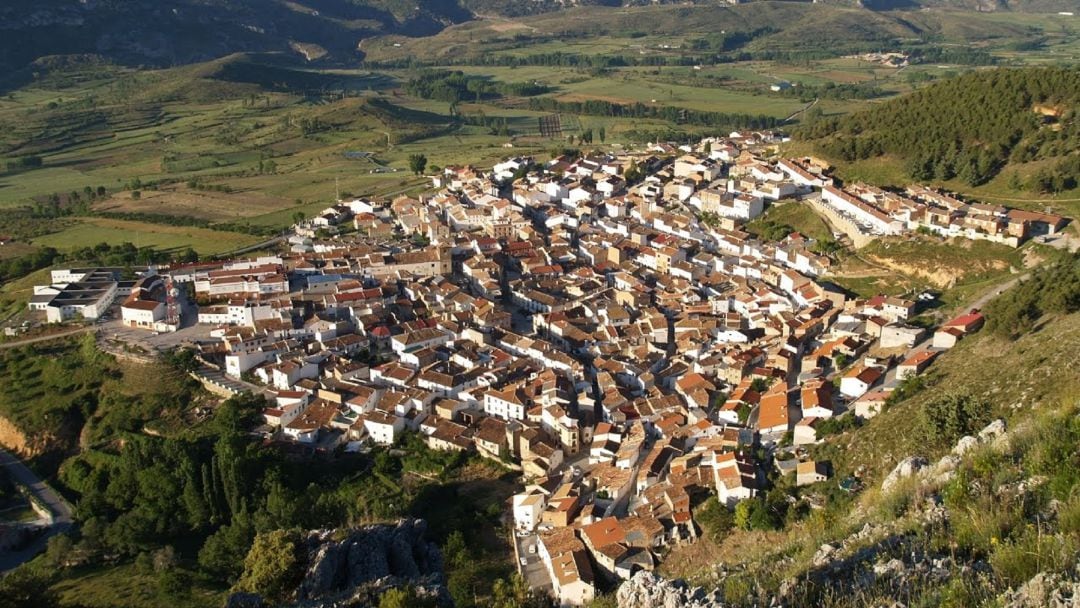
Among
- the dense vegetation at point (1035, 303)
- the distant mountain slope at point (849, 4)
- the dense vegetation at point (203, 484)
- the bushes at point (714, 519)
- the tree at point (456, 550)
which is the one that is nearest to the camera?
the bushes at point (714, 519)

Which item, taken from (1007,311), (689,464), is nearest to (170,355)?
(689,464)

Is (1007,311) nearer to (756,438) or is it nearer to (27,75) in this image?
(756,438)

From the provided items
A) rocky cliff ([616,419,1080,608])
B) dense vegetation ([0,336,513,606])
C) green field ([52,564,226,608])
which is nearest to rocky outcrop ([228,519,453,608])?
dense vegetation ([0,336,513,606])

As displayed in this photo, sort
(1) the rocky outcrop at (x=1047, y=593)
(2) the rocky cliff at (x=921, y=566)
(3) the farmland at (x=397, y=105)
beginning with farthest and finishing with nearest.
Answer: (3) the farmland at (x=397, y=105)
(2) the rocky cliff at (x=921, y=566)
(1) the rocky outcrop at (x=1047, y=593)

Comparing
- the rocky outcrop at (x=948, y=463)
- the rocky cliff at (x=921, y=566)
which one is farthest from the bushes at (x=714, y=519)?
the rocky cliff at (x=921, y=566)

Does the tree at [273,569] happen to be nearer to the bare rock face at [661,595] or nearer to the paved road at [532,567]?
the paved road at [532,567]

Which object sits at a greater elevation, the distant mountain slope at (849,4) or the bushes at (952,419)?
the distant mountain slope at (849,4)
